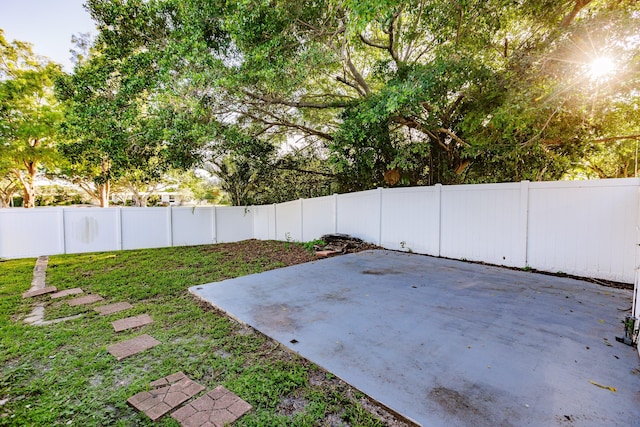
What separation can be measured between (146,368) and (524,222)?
532 cm

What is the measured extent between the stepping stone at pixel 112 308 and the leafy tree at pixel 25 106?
30.8 ft

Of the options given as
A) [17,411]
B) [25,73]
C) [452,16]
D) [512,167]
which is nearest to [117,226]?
[25,73]

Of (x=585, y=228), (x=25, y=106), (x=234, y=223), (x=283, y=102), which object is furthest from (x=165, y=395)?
(x=25, y=106)

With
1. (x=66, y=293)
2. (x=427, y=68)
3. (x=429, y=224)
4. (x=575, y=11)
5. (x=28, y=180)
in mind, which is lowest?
(x=66, y=293)

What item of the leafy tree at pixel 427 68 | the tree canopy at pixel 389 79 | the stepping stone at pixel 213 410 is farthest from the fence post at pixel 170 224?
the stepping stone at pixel 213 410

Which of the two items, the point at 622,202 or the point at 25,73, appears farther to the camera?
the point at 25,73

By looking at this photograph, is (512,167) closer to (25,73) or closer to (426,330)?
(426,330)

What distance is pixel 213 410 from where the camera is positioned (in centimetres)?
167

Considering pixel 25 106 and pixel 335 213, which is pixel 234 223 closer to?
pixel 335 213

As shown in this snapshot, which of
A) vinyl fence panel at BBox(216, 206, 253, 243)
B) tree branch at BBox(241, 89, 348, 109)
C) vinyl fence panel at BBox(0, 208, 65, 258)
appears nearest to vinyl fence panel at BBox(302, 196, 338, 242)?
tree branch at BBox(241, 89, 348, 109)

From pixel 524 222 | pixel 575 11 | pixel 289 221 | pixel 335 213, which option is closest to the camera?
pixel 524 222

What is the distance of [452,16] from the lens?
5621 millimetres

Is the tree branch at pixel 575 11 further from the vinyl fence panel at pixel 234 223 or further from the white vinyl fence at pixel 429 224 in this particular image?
the vinyl fence panel at pixel 234 223

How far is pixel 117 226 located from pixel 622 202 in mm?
10919
